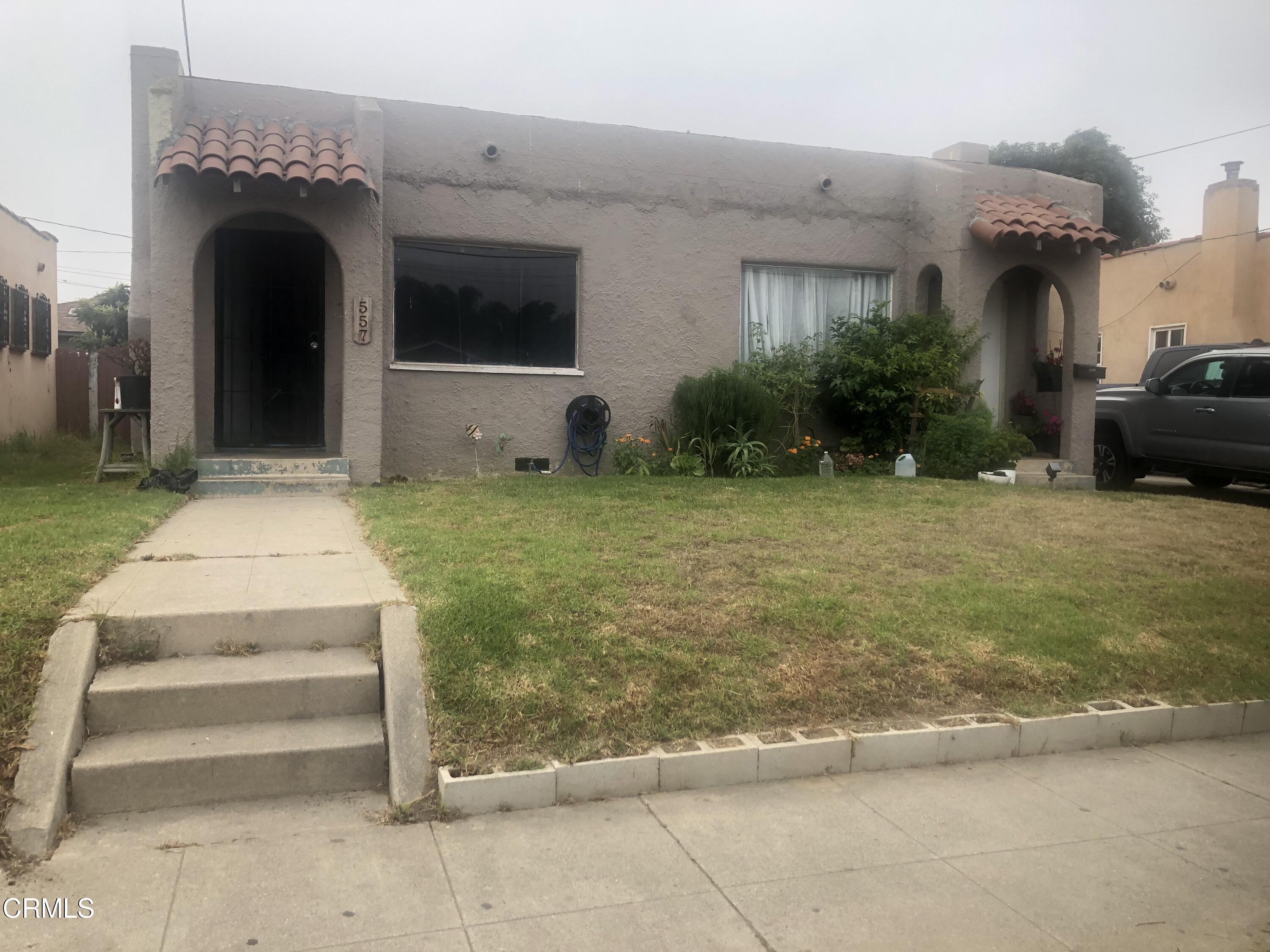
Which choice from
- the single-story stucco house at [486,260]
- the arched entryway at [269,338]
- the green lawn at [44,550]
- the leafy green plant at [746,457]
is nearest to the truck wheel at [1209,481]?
the single-story stucco house at [486,260]

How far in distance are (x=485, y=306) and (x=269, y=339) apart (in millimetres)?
2422

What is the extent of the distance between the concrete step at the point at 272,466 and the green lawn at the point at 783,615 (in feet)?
4.06

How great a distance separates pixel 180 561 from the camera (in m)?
5.96

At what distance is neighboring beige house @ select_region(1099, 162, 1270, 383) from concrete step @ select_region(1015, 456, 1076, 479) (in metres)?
9.36

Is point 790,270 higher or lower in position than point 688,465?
higher

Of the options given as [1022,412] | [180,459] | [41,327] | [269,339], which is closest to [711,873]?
[180,459]

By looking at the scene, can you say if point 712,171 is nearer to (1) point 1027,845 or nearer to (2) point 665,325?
(2) point 665,325

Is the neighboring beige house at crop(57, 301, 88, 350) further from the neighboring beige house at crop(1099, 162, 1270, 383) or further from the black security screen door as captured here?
the neighboring beige house at crop(1099, 162, 1270, 383)

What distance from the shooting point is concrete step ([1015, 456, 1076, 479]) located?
39.1 ft

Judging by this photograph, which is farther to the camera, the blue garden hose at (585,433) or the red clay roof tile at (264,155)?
the blue garden hose at (585,433)

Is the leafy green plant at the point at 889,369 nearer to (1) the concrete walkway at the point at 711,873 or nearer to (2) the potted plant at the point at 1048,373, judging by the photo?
(2) the potted plant at the point at 1048,373

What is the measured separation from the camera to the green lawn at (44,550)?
4.04 metres

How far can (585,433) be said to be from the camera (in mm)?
11242

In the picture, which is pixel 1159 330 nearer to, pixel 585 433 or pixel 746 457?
pixel 746 457
